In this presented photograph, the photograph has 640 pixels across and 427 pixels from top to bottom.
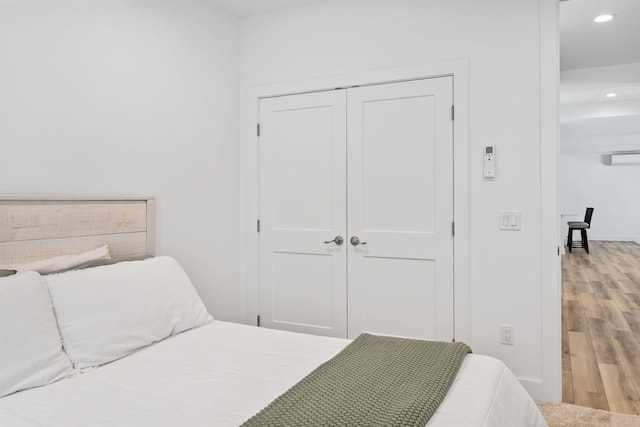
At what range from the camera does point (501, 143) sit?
269 centimetres

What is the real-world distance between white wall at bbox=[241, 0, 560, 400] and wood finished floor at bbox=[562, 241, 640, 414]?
1.41 feet

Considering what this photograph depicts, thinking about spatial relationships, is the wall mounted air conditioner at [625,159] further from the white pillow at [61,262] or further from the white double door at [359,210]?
the white pillow at [61,262]

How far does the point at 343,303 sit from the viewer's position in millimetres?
3150

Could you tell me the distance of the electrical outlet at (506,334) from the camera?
8.82 feet

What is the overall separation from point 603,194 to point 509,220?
1053 centimetres

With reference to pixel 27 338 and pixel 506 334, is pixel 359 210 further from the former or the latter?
pixel 27 338

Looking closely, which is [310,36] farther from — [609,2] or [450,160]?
[609,2]

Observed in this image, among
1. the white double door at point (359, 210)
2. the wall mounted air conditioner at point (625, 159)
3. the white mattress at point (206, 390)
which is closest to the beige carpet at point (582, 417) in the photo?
the white double door at point (359, 210)

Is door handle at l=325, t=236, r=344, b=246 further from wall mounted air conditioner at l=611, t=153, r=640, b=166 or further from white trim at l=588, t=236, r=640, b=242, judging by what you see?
white trim at l=588, t=236, r=640, b=242

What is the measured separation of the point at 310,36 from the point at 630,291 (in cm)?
528

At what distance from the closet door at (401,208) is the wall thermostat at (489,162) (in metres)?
0.21

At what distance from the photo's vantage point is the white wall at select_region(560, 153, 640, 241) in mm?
11102

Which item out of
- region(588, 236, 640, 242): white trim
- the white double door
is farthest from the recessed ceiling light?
region(588, 236, 640, 242): white trim

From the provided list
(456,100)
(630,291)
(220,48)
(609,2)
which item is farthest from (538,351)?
(630,291)
